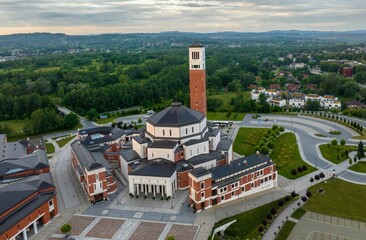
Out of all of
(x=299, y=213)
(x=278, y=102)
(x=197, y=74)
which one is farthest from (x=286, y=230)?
(x=278, y=102)

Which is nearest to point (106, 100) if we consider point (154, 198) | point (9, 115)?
point (9, 115)

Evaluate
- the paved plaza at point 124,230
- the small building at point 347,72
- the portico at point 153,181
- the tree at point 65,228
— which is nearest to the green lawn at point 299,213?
the paved plaza at point 124,230

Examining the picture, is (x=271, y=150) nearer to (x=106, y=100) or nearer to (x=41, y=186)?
(x=41, y=186)

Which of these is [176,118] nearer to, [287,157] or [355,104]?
[287,157]

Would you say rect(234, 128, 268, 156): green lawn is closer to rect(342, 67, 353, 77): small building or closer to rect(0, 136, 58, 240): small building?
rect(0, 136, 58, 240): small building

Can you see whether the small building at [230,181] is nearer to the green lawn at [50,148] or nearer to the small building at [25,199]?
the small building at [25,199]

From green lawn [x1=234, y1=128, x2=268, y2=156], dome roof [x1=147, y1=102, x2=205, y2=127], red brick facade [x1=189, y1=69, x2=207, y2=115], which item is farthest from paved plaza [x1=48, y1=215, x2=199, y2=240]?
red brick facade [x1=189, y1=69, x2=207, y2=115]
